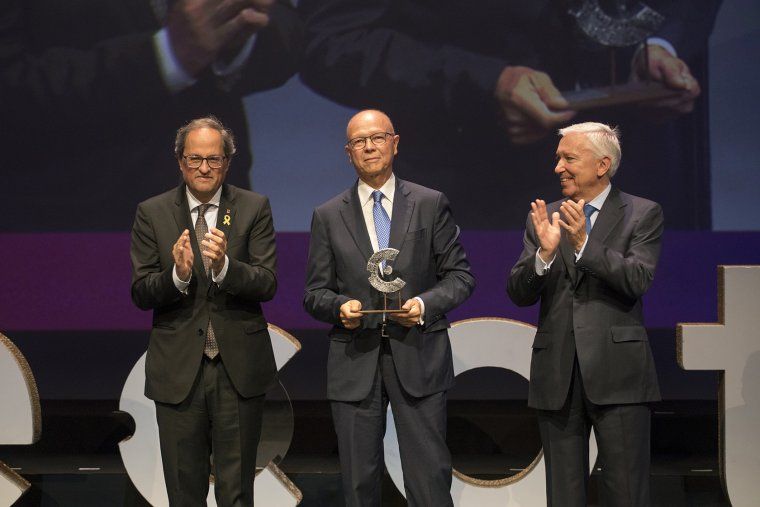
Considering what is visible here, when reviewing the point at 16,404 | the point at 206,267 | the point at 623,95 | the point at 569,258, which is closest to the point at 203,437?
the point at 206,267

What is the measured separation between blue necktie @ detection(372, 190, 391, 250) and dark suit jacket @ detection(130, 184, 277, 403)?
Result: 1.26 ft

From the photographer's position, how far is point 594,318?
3.10 m

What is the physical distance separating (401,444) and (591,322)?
792 mm

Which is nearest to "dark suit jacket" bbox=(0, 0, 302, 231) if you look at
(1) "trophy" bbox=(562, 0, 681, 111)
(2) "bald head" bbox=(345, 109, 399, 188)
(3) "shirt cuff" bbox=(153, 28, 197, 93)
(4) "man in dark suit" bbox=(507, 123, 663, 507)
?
(3) "shirt cuff" bbox=(153, 28, 197, 93)

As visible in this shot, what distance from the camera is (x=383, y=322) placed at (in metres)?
3.20

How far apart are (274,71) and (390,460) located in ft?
7.94

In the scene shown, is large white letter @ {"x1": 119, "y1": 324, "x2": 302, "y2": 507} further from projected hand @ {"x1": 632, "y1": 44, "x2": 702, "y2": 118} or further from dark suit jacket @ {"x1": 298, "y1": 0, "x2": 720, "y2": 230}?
projected hand @ {"x1": 632, "y1": 44, "x2": 702, "y2": 118}

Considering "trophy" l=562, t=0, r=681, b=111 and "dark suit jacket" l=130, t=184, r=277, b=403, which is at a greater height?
"trophy" l=562, t=0, r=681, b=111

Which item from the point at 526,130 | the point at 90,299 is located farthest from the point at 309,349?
the point at 526,130

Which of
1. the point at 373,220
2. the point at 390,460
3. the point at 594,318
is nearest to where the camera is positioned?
the point at 594,318

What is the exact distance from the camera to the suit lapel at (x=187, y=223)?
319 centimetres

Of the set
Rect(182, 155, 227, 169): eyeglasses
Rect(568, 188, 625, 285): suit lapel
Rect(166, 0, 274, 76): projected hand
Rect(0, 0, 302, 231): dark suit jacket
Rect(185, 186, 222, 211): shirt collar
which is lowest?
Rect(568, 188, 625, 285): suit lapel

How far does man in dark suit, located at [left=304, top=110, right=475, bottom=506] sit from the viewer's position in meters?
3.18

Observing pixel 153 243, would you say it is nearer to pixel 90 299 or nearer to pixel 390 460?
pixel 390 460
